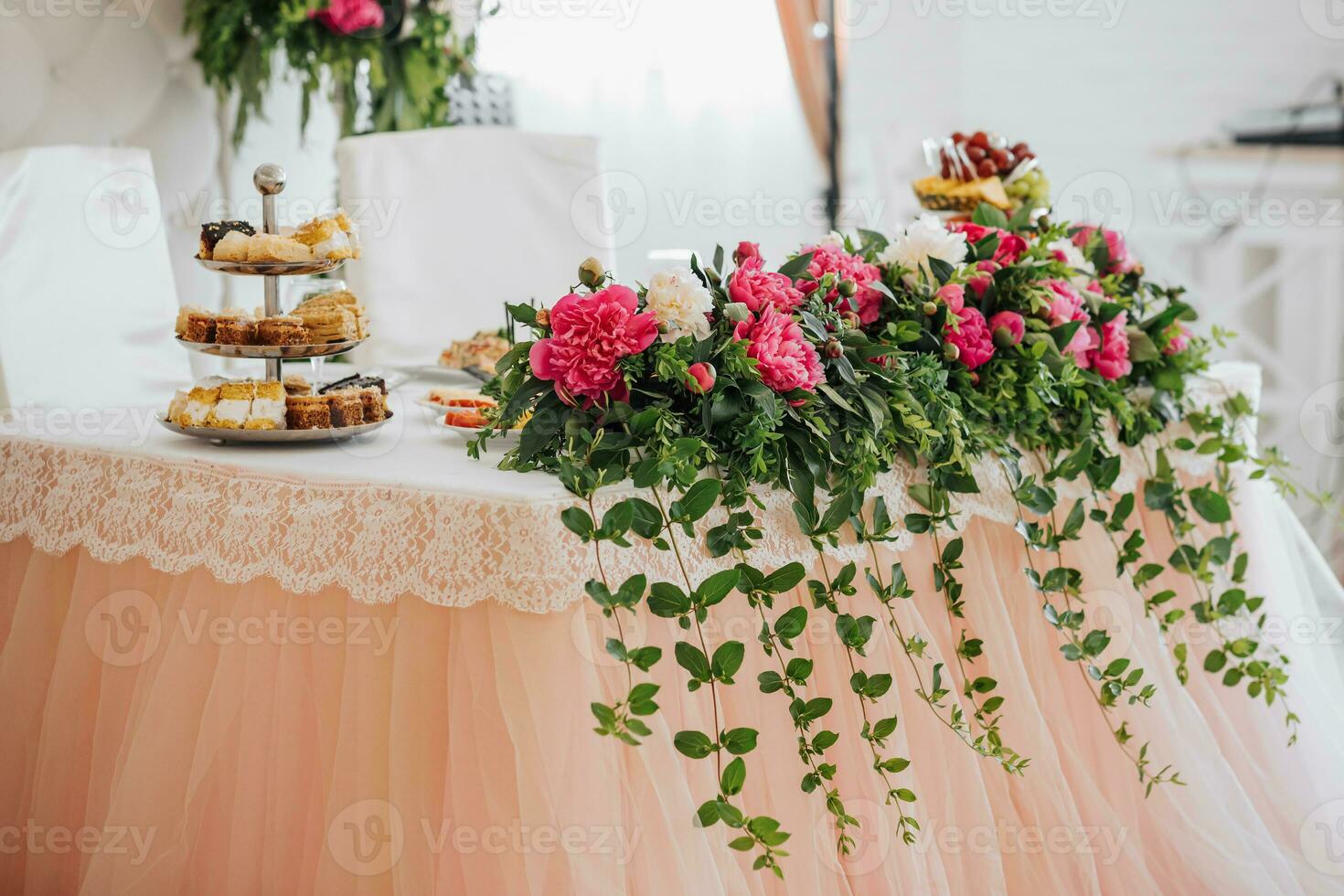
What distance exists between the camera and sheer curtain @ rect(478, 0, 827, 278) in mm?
3887

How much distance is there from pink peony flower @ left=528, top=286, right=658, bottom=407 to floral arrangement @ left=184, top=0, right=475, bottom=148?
1.94 m

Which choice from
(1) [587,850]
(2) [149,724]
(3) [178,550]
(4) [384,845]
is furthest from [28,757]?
(1) [587,850]

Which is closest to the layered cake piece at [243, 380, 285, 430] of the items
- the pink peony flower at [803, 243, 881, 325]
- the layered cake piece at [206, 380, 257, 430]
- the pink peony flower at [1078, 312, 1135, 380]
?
the layered cake piece at [206, 380, 257, 430]

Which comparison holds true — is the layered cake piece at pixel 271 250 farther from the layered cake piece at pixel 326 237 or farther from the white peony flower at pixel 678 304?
the white peony flower at pixel 678 304

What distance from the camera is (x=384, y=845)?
1105 millimetres

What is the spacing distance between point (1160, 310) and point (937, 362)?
2.02 ft

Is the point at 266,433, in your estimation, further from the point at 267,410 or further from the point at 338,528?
the point at 338,528

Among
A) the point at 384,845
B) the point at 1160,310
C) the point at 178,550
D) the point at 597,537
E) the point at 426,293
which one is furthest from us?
the point at 426,293

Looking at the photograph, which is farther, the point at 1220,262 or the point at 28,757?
the point at 1220,262

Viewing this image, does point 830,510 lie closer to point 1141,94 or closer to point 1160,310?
point 1160,310

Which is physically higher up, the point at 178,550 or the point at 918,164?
the point at 918,164

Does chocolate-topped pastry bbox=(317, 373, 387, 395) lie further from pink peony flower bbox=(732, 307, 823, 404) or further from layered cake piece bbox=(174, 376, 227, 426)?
pink peony flower bbox=(732, 307, 823, 404)

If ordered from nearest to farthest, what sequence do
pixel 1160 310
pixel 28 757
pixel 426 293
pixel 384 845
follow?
pixel 384 845, pixel 28 757, pixel 1160 310, pixel 426 293

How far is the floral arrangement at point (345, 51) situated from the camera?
2701mm
